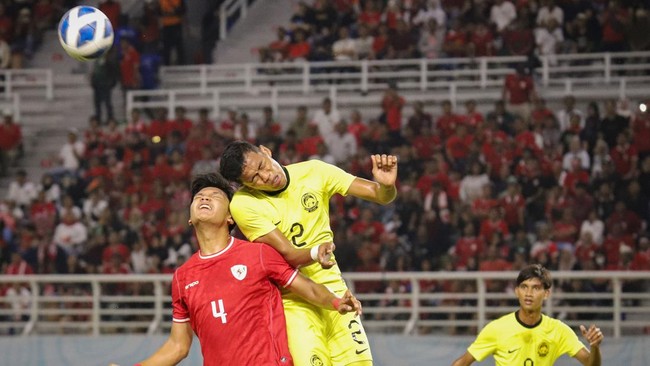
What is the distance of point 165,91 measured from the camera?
19859 mm

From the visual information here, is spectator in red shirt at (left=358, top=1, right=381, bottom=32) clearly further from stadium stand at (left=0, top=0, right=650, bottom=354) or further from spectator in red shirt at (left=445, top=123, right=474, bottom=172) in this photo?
spectator in red shirt at (left=445, top=123, right=474, bottom=172)

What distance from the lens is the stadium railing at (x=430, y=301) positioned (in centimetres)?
1291

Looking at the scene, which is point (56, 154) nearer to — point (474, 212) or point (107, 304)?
point (107, 304)

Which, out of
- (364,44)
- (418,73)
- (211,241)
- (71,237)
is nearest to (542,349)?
(211,241)

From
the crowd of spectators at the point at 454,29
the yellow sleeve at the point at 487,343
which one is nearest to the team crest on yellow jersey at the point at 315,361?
the yellow sleeve at the point at 487,343

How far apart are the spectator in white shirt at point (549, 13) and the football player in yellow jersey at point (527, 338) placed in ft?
33.7

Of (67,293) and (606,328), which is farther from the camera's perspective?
(67,293)

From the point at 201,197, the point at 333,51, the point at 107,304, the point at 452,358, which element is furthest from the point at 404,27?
the point at 201,197

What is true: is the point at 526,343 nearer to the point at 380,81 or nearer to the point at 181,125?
the point at 181,125

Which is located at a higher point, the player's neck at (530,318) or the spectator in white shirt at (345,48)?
the spectator in white shirt at (345,48)

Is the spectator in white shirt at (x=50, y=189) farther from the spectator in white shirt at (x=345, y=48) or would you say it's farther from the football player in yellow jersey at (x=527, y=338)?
the football player in yellow jersey at (x=527, y=338)

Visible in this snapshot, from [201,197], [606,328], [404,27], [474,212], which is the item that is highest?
[404,27]

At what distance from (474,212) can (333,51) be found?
5.70 metres

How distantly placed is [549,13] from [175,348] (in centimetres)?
1304
